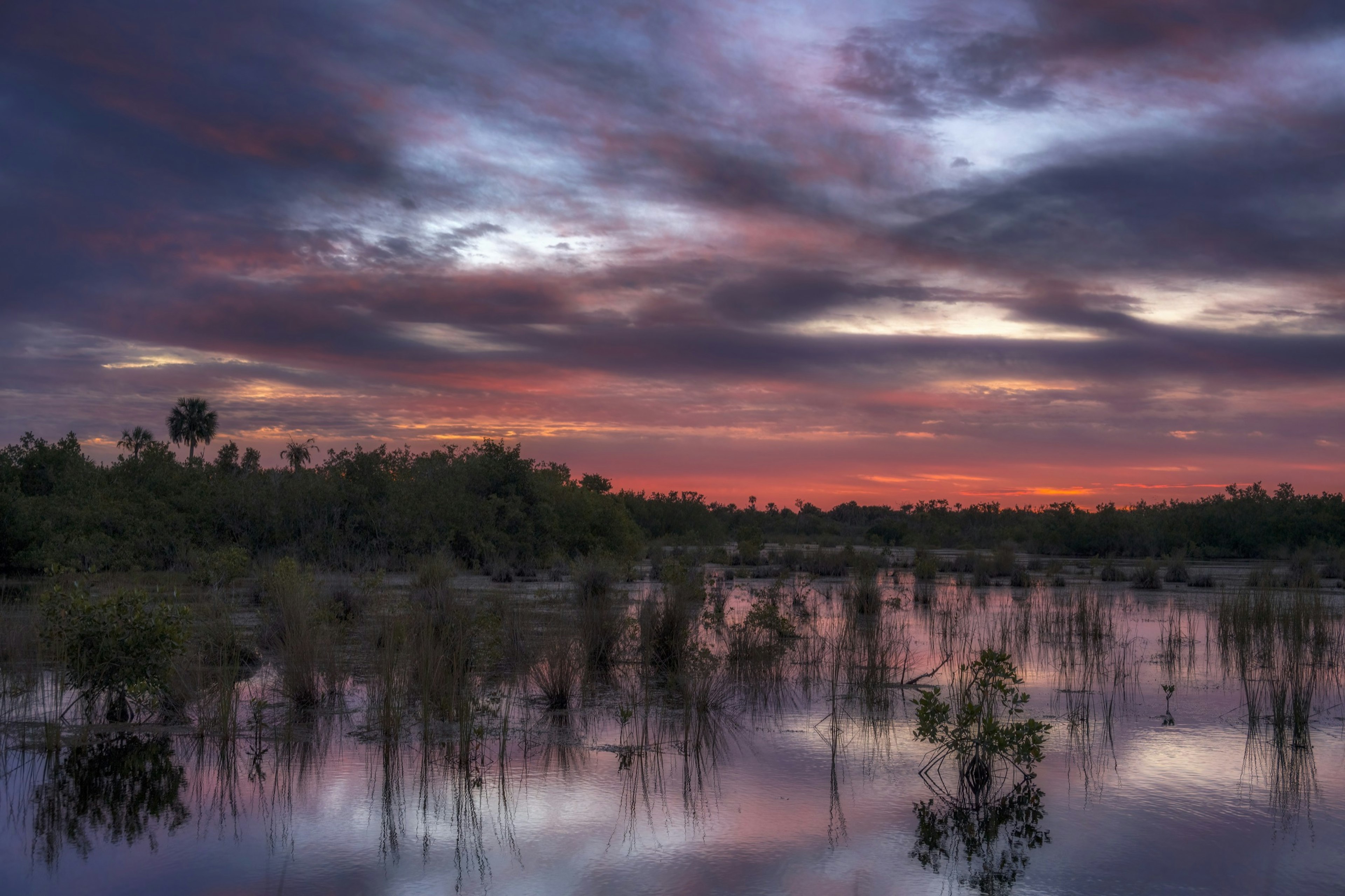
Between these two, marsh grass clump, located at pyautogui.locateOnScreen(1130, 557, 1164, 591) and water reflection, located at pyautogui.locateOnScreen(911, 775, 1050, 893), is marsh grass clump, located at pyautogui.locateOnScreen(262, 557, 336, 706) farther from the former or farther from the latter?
marsh grass clump, located at pyautogui.locateOnScreen(1130, 557, 1164, 591)

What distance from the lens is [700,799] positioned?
7.77 metres

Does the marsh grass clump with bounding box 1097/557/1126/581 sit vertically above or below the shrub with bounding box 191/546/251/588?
below

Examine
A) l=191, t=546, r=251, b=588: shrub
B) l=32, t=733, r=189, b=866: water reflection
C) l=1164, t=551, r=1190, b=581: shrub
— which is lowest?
l=32, t=733, r=189, b=866: water reflection

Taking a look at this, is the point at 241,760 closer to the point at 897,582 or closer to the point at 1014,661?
the point at 1014,661

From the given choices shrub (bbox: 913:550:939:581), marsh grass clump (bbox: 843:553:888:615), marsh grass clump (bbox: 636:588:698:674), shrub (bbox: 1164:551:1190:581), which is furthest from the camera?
shrub (bbox: 913:550:939:581)

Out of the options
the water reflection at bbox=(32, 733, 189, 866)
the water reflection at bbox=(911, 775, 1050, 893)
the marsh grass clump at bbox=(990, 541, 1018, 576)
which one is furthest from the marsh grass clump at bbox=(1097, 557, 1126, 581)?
the water reflection at bbox=(32, 733, 189, 866)

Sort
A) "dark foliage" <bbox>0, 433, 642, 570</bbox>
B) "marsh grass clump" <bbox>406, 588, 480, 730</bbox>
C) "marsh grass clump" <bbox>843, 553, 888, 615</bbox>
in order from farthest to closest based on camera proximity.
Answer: "dark foliage" <bbox>0, 433, 642, 570</bbox> → "marsh grass clump" <bbox>843, 553, 888, 615</bbox> → "marsh grass clump" <bbox>406, 588, 480, 730</bbox>

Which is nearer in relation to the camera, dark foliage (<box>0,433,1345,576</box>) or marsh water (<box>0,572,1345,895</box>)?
marsh water (<box>0,572,1345,895</box>)

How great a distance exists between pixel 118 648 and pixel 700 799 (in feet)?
21.0

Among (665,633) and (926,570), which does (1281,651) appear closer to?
(665,633)

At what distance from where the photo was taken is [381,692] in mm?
11000

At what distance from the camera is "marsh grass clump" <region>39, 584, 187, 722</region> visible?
32.6ft

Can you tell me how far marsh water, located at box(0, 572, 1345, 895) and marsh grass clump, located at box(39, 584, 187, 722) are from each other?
439mm

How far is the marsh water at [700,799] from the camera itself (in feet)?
20.4
